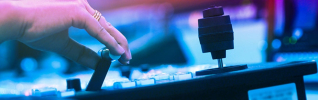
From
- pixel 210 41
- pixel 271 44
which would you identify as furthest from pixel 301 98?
pixel 271 44

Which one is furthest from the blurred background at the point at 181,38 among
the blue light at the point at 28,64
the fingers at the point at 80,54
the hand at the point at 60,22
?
the hand at the point at 60,22

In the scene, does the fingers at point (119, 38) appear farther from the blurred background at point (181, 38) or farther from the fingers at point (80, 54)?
the blurred background at point (181, 38)

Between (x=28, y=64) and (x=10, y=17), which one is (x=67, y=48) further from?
(x=28, y=64)

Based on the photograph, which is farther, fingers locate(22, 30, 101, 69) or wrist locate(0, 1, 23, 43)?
fingers locate(22, 30, 101, 69)

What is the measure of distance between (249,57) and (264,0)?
1.12ft

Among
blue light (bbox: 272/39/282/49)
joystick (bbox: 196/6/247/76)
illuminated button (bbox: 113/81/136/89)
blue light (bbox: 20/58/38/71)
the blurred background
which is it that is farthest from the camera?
blue light (bbox: 20/58/38/71)

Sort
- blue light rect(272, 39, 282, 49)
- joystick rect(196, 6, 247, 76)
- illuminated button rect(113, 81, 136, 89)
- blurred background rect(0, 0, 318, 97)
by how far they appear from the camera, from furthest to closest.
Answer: blue light rect(272, 39, 282, 49) < blurred background rect(0, 0, 318, 97) < joystick rect(196, 6, 247, 76) < illuminated button rect(113, 81, 136, 89)

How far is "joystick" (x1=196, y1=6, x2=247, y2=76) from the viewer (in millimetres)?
593

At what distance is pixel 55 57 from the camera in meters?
2.78

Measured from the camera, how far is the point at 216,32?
0.59 metres

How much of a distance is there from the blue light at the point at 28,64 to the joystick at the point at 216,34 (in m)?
2.49

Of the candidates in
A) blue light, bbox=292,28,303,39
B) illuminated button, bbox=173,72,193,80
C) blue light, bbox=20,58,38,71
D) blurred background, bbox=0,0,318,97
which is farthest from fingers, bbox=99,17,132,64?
blue light, bbox=20,58,38,71

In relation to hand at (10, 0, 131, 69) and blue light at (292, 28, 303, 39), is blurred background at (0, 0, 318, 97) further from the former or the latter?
hand at (10, 0, 131, 69)

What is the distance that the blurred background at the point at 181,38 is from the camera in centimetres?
155
